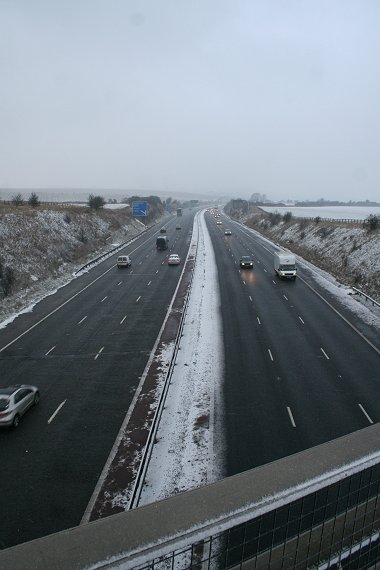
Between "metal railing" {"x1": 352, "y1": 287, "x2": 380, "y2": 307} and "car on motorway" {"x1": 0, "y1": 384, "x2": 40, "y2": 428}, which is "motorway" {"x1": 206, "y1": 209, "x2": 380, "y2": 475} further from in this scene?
"car on motorway" {"x1": 0, "y1": 384, "x2": 40, "y2": 428}

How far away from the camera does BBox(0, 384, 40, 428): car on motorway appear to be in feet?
49.6

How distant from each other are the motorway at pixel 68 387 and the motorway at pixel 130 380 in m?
0.05

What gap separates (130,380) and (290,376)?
7.61 meters

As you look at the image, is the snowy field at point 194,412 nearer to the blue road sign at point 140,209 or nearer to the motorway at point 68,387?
the motorway at point 68,387

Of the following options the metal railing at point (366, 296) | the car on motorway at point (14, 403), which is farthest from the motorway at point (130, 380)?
the metal railing at point (366, 296)

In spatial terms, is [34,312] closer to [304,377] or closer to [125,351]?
[125,351]

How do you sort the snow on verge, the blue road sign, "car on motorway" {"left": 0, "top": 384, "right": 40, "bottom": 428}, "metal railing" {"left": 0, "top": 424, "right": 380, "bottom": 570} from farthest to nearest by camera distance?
the blue road sign → "car on motorway" {"left": 0, "top": 384, "right": 40, "bottom": 428} → the snow on verge → "metal railing" {"left": 0, "top": 424, "right": 380, "bottom": 570}

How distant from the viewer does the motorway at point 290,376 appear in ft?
47.7

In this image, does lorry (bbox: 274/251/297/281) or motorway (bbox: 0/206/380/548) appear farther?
lorry (bbox: 274/251/297/281)

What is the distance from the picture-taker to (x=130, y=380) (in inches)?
755

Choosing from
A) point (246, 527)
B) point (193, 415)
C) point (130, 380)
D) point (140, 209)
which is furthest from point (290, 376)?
point (140, 209)

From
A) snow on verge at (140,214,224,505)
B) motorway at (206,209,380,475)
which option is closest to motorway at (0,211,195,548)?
snow on verge at (140,214,224,505)

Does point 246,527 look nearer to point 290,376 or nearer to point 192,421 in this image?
point 192,421

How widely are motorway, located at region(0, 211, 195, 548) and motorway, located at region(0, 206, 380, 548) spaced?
49mm
